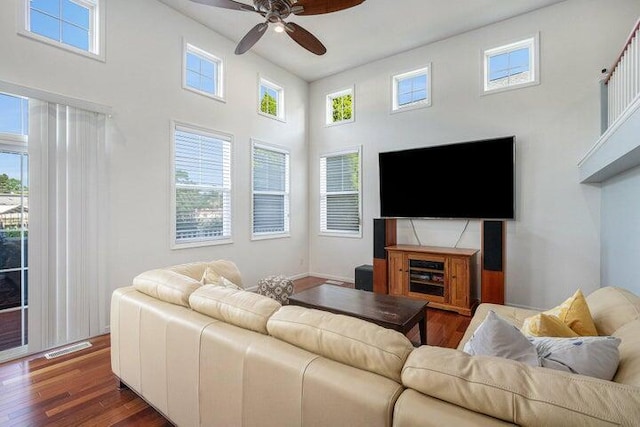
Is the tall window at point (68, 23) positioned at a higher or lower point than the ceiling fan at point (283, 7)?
higher

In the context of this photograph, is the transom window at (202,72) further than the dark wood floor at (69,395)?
Yes

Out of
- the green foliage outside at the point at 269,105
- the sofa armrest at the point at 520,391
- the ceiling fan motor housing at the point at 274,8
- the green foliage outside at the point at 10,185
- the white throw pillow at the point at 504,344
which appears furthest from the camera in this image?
the green foliage outside at the point at 269,105

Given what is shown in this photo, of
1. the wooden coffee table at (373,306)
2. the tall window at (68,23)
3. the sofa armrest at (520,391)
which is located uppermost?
the tall window at (68,23)

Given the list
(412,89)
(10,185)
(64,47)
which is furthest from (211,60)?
(412,89)

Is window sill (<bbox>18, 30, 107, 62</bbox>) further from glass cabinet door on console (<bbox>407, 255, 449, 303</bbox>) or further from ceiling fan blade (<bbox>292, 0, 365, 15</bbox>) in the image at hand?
glass cabinet door on console (<bbox>407, 255, 449, 303</bbox>)

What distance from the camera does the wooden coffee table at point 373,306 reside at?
2.49 meters

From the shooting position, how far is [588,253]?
3.70 metres

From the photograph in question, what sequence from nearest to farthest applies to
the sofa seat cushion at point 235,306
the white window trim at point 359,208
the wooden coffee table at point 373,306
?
the sofa seat cushion at point 235,306
the wooden coffee table at point 373,306
the white window trim at point 359,208

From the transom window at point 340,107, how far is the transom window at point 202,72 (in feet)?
7.22

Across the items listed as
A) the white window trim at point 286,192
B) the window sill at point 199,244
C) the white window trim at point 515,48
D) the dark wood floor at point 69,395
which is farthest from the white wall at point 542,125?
the dark wood floor at point 69,395

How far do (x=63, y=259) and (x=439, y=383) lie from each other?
355 centimetres

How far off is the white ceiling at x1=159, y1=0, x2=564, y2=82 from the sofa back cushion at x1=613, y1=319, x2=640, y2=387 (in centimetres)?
395

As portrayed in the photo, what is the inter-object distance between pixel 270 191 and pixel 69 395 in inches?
150

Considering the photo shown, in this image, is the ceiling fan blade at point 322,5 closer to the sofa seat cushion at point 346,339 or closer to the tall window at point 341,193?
the sofa seat cushion at point 346,339
